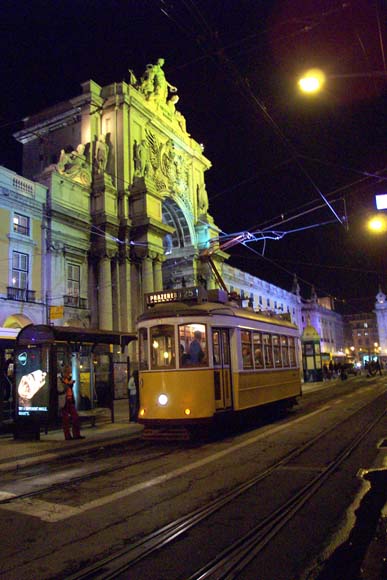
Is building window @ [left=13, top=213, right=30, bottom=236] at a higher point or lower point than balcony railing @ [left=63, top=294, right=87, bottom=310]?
higher

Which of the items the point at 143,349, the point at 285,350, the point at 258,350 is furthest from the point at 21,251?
the point at 258,350

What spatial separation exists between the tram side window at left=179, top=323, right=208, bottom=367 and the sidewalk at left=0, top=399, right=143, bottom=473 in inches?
125

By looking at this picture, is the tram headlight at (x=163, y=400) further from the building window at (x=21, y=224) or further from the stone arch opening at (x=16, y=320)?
the building window at (x=21, y=224)

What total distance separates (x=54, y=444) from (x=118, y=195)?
954 inches

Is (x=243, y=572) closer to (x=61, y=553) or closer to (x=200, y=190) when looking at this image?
(x=61, y=553)

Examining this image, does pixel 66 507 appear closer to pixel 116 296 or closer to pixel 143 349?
pixel 143 349

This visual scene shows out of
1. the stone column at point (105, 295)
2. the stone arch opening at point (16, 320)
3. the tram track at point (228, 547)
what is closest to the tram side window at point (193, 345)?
the tram track at point (228, 547)

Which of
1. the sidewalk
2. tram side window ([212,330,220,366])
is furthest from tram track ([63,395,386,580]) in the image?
the sidewalk

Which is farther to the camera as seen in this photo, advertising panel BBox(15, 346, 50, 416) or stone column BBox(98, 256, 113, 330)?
stone column BBox(98, 256, 113, 330)

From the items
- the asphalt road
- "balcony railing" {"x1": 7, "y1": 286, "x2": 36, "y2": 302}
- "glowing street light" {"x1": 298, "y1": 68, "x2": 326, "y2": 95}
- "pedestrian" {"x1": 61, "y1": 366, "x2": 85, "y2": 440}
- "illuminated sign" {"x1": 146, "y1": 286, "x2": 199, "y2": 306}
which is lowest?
the asphalt road

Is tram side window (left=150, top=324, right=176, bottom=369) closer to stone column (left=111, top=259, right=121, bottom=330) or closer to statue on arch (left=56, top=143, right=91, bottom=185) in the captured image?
stone column (left=111, top=259, right=121, bottom=330)

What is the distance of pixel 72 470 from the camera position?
903 centimetres

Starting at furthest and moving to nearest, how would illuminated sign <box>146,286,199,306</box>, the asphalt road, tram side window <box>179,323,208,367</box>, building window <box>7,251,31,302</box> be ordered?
building window <box>7,251,31,302</box> < illuminated sign <box>146,286,199,306</box> < tram side window <box>179,323,208,367</box> < the asphalt road

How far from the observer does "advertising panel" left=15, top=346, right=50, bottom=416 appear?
13422 mm
